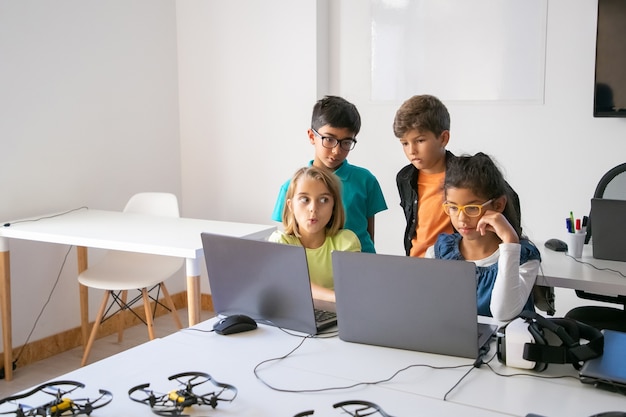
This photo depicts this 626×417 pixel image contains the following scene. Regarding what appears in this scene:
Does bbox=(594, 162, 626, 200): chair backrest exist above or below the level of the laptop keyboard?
above

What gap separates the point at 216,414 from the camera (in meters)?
1.36

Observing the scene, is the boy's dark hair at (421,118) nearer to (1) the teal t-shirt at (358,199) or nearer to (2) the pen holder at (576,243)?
(1) the teal t-shirt at (358,199)

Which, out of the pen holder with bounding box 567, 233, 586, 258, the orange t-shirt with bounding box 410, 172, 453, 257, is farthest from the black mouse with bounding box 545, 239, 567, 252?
the orange t-shirt with bounding box 410, 172, 453, 257

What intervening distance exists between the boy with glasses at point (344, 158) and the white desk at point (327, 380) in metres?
0.90

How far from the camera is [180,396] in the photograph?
140cm

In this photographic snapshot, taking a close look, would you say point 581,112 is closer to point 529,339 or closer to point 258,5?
point 258,5

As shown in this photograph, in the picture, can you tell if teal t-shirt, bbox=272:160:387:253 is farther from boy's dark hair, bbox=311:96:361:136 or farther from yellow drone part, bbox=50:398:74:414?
yellow drone part, bbox=50:398:74:414

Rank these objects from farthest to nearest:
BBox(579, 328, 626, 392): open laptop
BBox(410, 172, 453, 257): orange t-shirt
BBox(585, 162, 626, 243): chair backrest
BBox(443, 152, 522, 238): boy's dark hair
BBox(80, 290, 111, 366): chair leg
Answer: BBox(80, 290, 111, 366): chair leg < BBox(585, 162, 626, 243): chair backrest < BBox(410, 172, 453, 257): orange t-shirt < BBox(443, 152, 522, 238): boy's dark hair < BBox(579, 328, 626, 392): open laptop

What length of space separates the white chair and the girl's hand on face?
6.36ft

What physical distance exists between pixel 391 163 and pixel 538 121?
0.82m

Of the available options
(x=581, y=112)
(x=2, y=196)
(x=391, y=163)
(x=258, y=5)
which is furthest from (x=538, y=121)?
(x=2, y=196)

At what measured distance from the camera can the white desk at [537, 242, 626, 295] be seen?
2262mm

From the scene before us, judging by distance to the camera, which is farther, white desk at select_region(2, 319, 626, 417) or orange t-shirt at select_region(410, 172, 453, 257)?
orange t-shirt at select_region(410, 172, 453, 257)

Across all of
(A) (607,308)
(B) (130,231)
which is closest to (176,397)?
(B) (130,231)
